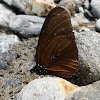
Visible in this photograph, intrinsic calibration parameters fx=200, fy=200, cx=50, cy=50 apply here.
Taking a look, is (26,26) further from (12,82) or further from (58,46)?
(12,82)

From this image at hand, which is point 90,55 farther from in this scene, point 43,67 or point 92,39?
point 43,67

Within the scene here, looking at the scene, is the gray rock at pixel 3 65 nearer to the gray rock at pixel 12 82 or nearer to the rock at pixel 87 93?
the gray rock at pixel 12 82

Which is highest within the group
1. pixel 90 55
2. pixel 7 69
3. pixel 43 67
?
pixel 90 55

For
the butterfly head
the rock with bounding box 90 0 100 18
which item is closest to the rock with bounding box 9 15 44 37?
the butterfly head

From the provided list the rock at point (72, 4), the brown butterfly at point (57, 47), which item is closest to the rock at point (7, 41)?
the brown butterfly at point (57, 47)

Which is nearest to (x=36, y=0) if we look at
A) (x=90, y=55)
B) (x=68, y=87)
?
(x=90, y=55)

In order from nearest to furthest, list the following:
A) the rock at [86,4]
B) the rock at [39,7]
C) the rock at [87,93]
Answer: the rock at [87,93] < the rock at [39,7] < the rock at [86,4]

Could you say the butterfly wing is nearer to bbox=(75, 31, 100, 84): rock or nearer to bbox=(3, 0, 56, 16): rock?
bbox=(75, 31, 100, 84): rock
